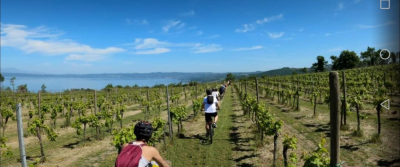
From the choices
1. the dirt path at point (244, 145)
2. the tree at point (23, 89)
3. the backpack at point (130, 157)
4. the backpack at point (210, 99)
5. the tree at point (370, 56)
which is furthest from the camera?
the tree at point (370, 56)

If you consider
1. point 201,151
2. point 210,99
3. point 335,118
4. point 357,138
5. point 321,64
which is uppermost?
point 321,64

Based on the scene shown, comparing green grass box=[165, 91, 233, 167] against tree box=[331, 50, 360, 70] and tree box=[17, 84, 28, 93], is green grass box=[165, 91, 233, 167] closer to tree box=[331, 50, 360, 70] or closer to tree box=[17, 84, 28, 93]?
tree box=[17, 84, 28, 93]

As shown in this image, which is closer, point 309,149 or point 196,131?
point 309,149

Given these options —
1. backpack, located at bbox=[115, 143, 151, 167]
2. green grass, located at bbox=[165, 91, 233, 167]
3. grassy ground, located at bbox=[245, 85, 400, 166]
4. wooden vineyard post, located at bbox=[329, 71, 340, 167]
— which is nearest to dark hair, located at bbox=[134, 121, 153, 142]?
backpack, located at bbox=[115, 143, 151, 167]

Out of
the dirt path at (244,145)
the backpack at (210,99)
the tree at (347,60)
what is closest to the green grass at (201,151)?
the dirt path at (244,145)

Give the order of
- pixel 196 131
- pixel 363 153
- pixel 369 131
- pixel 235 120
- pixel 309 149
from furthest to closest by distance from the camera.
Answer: pixel 235 120 → pixel 196 131 → pixel 369 131 → pixel 309 149 → pixel 363 153

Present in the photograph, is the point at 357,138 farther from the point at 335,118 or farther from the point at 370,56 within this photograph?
the point at 370,56

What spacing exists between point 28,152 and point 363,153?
1212cm

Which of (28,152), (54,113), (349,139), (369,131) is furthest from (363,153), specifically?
(54,113)

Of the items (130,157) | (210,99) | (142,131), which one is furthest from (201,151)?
(130,157)

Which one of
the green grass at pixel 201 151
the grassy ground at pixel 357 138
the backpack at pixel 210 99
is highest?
the backpack at pixel 210 99

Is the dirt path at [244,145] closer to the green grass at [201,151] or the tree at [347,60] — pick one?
the green grass at [201,151]

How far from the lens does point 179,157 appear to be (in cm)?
789

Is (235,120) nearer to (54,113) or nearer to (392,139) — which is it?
(392,139)
